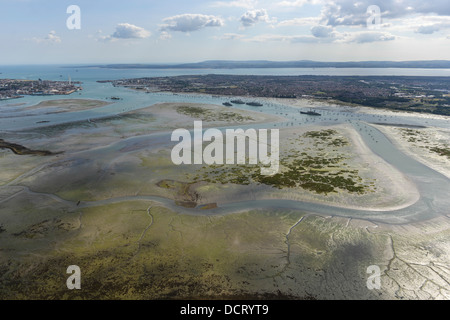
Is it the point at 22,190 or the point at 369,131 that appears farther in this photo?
the point at 369,131

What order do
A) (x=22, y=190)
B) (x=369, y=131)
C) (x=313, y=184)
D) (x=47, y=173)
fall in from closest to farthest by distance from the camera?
(x=22, y=190), (x=313, y=184), (x=47, y=173), (x=369, y=131)

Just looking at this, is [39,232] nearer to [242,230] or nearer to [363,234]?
[242,230]

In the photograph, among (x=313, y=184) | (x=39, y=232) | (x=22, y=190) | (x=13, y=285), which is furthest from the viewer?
(x=313, y=184)

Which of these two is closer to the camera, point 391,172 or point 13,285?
point 13,285

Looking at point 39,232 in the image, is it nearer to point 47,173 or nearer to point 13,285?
point 13,285

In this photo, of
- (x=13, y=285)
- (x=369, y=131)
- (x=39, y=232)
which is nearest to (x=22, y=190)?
(x=39, y=232)

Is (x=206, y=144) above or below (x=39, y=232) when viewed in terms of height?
above

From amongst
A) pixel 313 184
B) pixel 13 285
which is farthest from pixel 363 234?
pixel 13 285
